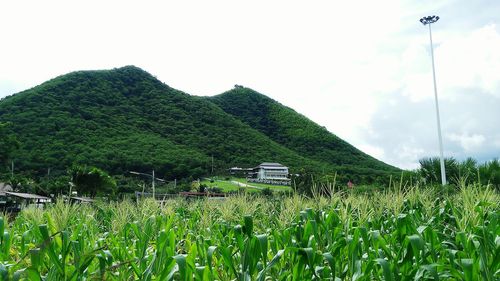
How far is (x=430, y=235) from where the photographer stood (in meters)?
3.79

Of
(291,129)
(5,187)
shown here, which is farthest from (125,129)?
(291,129)

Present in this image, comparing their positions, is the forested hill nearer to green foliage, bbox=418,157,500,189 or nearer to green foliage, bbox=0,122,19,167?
green foliage, bbox=418,157,500,189

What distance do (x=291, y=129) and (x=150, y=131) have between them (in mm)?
31150

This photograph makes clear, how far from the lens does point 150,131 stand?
70.2 m

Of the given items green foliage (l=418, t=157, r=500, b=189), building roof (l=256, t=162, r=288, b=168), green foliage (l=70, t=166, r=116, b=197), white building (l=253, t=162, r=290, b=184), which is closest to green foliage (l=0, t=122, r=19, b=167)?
green foliage (l=70, t=166, r=116, b=197)

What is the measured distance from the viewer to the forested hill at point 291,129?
255 feet

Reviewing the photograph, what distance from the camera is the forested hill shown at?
3059 inches

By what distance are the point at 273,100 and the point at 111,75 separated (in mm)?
38159

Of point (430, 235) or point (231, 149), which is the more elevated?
point (231, 149)

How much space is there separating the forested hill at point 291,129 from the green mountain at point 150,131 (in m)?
0.21

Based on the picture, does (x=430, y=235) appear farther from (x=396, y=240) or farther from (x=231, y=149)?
(x=231, y=149)

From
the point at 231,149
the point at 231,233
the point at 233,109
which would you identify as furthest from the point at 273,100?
the point at 231,233

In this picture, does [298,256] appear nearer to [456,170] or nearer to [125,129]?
[456,170]

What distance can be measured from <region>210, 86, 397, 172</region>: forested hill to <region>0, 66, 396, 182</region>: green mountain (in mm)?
205
